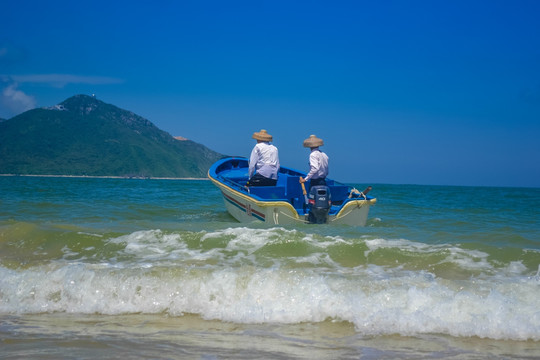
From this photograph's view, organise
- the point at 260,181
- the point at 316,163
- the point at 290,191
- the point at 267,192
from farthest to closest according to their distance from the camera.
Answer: the point at 260,181
the point at 290,191
the point at 267,192
the point at 316,163

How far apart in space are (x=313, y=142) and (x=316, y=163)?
0.50 m

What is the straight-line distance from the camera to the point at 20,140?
16712 centimetres

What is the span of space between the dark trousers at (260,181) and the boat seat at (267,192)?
0.33 m

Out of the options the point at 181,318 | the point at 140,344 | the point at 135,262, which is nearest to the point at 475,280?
the point at 181,318

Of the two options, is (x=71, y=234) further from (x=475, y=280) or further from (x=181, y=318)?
(x=475, y=280)

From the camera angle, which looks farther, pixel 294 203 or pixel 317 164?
pixel 294 203

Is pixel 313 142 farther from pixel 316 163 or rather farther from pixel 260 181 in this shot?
pixel 260 181

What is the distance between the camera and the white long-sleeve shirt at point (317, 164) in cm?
960

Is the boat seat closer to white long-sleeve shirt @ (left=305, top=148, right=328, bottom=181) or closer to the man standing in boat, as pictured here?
the man standing in boat

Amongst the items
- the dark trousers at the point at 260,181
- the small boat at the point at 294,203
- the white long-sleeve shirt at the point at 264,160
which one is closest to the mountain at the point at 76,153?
the small boat at the point at 294,203

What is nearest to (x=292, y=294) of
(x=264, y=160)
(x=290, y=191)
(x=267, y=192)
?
(x=267, y=192)

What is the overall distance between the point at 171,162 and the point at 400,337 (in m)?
180

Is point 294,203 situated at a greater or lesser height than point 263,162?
lesser

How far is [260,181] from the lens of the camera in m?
10.6
